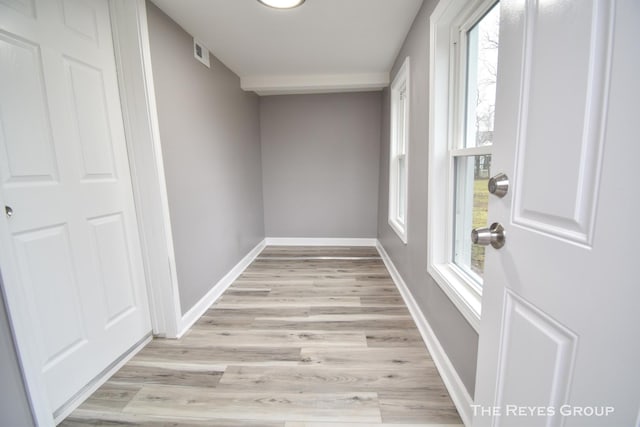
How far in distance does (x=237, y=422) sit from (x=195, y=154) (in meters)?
1.82

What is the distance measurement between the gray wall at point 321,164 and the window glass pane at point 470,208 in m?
2.30

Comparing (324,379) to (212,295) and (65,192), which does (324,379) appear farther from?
(65,192)

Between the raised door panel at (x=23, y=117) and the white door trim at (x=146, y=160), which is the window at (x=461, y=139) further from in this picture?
the raised door panel at (x=23, y=117)

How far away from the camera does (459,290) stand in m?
1.28

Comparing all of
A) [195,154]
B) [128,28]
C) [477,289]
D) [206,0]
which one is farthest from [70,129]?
[477,289]

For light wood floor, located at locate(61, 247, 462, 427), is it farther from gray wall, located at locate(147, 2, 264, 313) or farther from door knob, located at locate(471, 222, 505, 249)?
door knob, located at locate(471, 222, 505, 249)

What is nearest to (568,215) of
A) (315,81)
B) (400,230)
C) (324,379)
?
(324,379)

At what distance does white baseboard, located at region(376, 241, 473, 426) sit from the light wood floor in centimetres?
4

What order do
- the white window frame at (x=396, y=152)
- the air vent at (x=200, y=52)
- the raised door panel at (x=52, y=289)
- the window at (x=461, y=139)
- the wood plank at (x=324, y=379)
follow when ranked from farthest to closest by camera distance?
the white window frame at (x=396, y=152)
the air vent at (x=200, y=52)
the wood plank at (x=324, y=379)
the window at (x=461, y=139)
the raised door panel at (x=52, y=289)

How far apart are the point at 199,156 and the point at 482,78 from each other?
2025 mm

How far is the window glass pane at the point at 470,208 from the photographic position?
1273 millimetres

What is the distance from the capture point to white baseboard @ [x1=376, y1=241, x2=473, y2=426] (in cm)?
119

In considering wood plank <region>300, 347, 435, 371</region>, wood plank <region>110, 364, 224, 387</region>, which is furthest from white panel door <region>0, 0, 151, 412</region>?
wood plank <region>300, 347, 435, 371</region>

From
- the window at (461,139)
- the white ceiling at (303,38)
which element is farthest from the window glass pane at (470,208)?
the white ceiling at (303,38)
